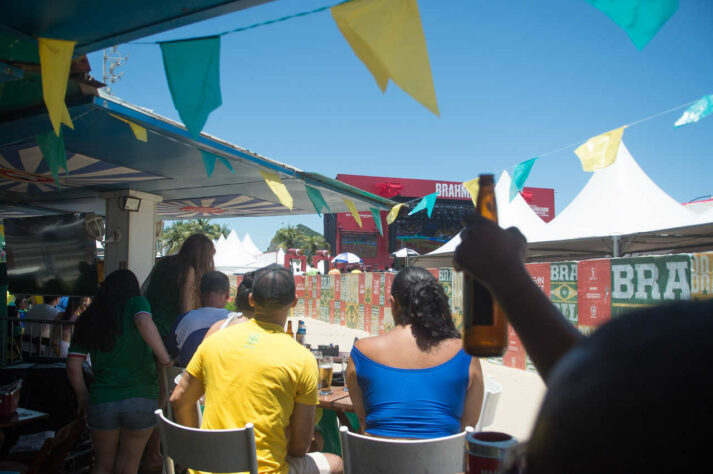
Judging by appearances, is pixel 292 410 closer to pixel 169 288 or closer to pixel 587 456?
pixel 587 456

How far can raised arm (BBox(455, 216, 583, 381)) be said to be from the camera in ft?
2.48

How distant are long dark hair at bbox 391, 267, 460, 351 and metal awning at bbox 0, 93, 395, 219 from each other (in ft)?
7.59

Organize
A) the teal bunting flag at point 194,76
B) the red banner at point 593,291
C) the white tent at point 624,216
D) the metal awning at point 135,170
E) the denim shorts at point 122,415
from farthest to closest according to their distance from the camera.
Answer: the white tent at point 624,216, the red banner at point 593,291, the metal awning at point 135,170, the denim shorts at point 122,415, the teal bunting flag at point 194,76

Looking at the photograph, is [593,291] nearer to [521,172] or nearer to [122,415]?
[521,172]

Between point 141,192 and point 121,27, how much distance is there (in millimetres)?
4563

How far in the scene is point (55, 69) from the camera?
8.11ft

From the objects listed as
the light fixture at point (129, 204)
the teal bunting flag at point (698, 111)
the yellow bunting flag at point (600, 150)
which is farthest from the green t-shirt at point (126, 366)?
the teal bunting flag at point (698, 111)

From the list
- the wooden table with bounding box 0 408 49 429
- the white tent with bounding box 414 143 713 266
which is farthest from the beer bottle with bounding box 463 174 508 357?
the white tent with bounding box 414 143 713 266

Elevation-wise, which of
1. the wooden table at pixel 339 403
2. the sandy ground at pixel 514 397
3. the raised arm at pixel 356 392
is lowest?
the sandy ground at pixel 514 397

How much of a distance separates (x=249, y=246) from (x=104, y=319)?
2266 cm

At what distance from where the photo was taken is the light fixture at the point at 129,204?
21.0 ft

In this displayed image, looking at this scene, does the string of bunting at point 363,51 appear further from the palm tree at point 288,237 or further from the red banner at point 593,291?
the palm tree at point 288,237

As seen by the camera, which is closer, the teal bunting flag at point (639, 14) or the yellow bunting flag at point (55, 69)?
the teal bunting flag at point (639, 14)

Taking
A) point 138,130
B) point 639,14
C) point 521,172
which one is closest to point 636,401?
point 639,14
